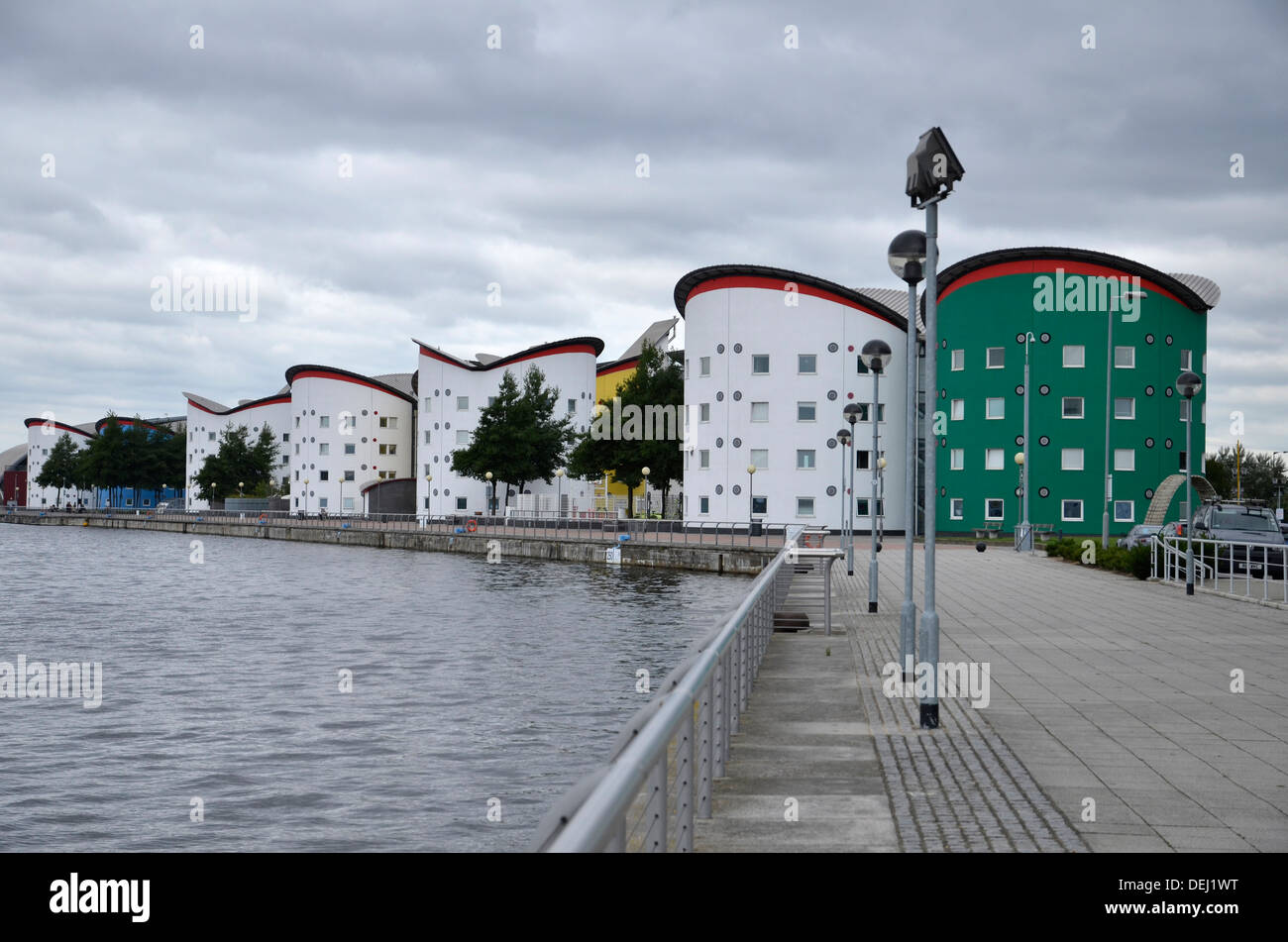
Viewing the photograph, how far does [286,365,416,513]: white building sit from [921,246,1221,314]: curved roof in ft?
204

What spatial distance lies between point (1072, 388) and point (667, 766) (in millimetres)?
60883

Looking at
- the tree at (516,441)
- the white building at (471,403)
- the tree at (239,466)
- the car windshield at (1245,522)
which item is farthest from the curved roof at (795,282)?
the tree at (239,466)

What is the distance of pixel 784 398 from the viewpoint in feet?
217

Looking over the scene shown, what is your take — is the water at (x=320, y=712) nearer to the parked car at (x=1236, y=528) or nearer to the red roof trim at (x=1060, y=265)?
the parked car at (x=1236, y=528)

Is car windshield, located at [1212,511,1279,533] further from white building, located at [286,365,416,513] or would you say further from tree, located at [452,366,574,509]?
white building, located at [286,365,416,513]

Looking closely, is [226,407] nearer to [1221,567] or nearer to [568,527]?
[568,527]

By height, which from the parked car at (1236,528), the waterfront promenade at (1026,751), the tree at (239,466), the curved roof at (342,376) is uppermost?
the curved roof at (342,376)

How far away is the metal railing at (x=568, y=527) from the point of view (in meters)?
53.1

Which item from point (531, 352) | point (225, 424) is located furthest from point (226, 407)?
point (531, 352)

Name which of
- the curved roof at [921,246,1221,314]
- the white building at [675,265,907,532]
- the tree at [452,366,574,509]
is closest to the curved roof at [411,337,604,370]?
the tree at [452,366,574,509]

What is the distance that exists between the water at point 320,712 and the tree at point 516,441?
43424mm

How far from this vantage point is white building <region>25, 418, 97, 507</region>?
6412 inches
